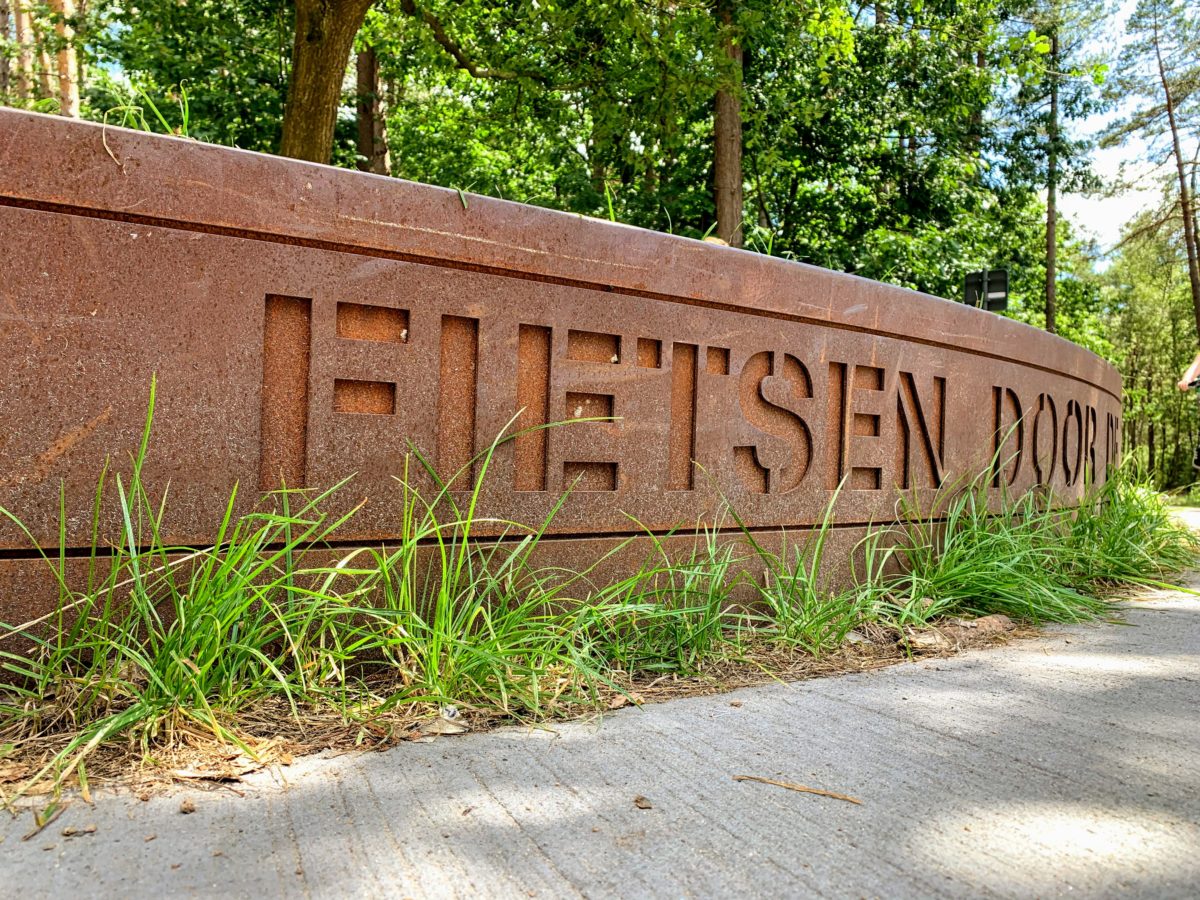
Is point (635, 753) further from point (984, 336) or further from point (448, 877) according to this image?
point (984, 336)

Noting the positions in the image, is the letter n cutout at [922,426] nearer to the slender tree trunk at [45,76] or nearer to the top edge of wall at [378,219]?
the top edge of wall at [378,219]

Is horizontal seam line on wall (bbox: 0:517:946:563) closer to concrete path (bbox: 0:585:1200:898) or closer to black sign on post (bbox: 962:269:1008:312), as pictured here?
concrete path (bbox: 0:585:1200:898)

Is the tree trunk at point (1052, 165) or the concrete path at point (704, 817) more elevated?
the tree trunk at point (1052, 165)

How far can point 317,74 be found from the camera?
6.29 m

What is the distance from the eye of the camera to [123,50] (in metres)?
10.5

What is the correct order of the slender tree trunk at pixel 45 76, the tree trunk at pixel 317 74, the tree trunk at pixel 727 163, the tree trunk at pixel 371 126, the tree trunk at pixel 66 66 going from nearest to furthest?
the tree trunk at pixel 317 74
the tree trunk at pixel 727 163
the tree trunk at pixel 66 66
the tree trunk at pixel 371 126
the slender tree trunk at pixel 45 76

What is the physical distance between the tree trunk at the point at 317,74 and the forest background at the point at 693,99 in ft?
0.05

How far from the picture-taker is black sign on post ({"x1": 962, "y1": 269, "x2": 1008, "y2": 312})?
Result: 7.75m

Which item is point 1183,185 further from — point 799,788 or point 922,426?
point 799,788

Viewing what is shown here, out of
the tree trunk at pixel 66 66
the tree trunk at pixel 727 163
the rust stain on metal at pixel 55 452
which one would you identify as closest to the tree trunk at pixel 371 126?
the tree trunk at pixel 66 66

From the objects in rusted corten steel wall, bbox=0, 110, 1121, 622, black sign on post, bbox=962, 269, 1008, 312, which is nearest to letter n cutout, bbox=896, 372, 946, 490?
rusted corten steel wall, bbox=0, 110, 1121, 622

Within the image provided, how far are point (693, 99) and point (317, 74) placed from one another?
3.70 m

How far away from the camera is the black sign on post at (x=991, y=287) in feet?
25.4

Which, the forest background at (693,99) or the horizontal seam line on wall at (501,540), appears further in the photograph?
the forest background at (693,99)
